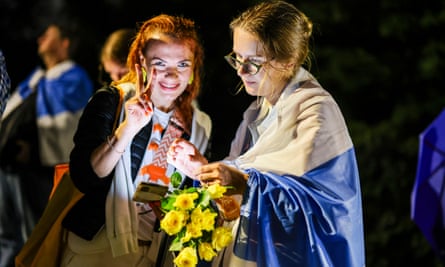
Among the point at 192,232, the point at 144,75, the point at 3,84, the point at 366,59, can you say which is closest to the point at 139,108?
the point at 144,75

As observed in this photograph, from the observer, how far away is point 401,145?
397 inches

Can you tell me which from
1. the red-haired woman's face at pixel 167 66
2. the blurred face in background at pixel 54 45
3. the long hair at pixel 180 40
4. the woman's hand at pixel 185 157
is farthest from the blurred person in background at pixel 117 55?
the blurred face in background at pixel 54 45

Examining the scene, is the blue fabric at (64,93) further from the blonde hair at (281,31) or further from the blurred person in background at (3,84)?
the blonde hair at (281,31)

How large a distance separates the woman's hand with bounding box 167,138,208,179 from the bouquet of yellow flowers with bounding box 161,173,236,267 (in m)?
0.12

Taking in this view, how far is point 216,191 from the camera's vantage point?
14.1ft

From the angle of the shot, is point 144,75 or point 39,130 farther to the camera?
point 39,130

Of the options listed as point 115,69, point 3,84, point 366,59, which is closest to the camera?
point 3,84

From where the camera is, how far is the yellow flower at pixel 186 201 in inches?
170

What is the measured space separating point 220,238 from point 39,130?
3.61m

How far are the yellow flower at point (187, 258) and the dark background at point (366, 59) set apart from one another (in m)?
5.37

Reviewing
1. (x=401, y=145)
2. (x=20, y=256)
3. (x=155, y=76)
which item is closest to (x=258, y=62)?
(x=155, y=76)

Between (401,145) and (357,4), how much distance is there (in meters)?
1.59

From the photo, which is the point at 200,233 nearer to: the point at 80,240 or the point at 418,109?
the point at 80,240

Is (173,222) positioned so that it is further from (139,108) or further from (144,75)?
(144,75)
